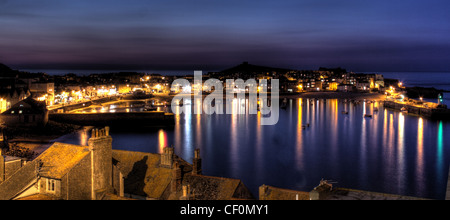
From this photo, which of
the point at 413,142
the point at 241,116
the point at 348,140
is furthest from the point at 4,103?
the point at 413,142

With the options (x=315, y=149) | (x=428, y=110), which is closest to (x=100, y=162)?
(x=315, y=149)

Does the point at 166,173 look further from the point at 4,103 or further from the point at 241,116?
the point at 241,116

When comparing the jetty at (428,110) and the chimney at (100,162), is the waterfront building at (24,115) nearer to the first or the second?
the chimney at (100,162)

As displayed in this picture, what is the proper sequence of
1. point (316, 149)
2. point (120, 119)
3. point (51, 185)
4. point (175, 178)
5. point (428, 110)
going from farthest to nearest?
point (428, 110)
point (120, 119)
point (316, 149)
point (175, 178)
point (51, 185)

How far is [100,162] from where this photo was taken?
30.9ft

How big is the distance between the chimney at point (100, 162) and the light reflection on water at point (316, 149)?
38.1 feet

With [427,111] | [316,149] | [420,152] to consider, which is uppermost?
[427,111]

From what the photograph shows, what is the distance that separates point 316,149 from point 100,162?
26.3 metres

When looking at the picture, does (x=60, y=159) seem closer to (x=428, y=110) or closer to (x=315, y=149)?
(x=315, y=149)

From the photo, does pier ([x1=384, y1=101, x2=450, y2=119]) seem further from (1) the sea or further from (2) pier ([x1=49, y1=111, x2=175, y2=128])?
Answer: (2) pier ([x1=49, y1=111, x2=175, y2=128])

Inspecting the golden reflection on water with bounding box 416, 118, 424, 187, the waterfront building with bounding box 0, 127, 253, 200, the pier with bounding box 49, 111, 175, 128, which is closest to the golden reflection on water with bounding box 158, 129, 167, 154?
the pier with bounding box 49, 111, 175, 128

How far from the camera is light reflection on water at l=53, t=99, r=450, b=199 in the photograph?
22.8m

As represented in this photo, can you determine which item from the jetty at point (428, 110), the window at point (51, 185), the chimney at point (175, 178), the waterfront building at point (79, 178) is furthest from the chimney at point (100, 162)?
the jetty at point (428, 110)

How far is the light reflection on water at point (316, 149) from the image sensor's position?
2280cm
